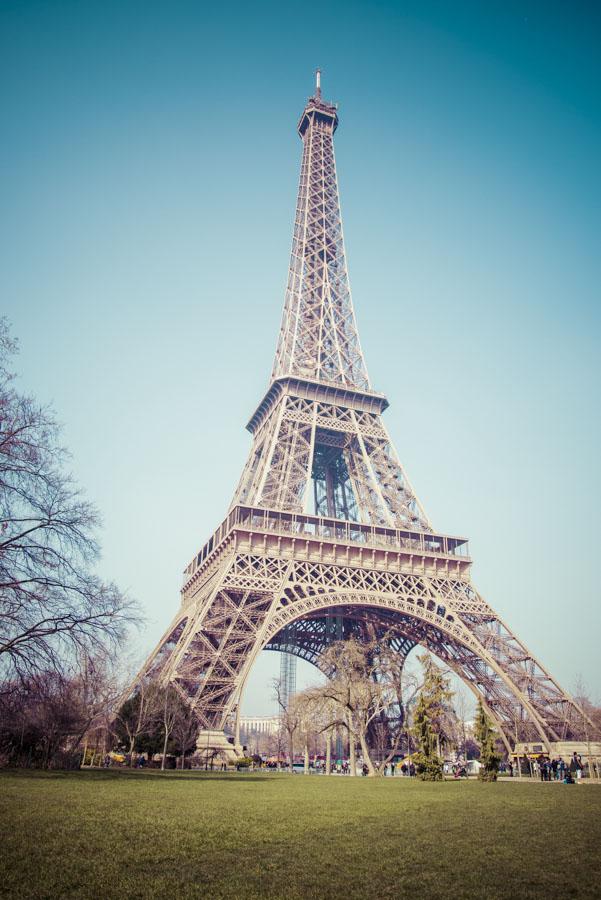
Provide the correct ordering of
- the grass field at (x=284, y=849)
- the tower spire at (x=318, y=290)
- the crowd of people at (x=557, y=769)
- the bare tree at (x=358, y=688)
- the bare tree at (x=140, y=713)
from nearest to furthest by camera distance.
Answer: the grass field at (x=284, y=849), the crowd of people at (x=557, y=769), the bare tree at (x=140, y=713), the bare tree at (x=358, y=688), the tower spire at (x=318, y=290)

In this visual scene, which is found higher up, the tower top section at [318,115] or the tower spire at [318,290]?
the tower top section at [318,115]

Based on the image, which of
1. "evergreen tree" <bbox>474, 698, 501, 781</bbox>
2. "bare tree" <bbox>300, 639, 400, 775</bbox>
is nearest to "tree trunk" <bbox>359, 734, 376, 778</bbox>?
"bare tree" <bbox>300, 639, 400, 775</bbox>

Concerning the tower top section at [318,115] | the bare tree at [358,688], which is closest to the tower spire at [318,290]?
the tower top section at [318,115]

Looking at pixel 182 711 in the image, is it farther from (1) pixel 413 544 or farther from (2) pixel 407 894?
(2) pixel 407 894

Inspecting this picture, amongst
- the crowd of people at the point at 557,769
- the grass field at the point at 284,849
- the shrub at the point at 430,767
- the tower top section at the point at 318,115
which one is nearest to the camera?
the grass field at the point at 284,849

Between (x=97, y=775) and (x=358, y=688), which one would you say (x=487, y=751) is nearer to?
(x=358, y=688)

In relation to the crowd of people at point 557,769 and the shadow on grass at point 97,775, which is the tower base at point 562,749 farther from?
the shadow on grass at point 97,775
